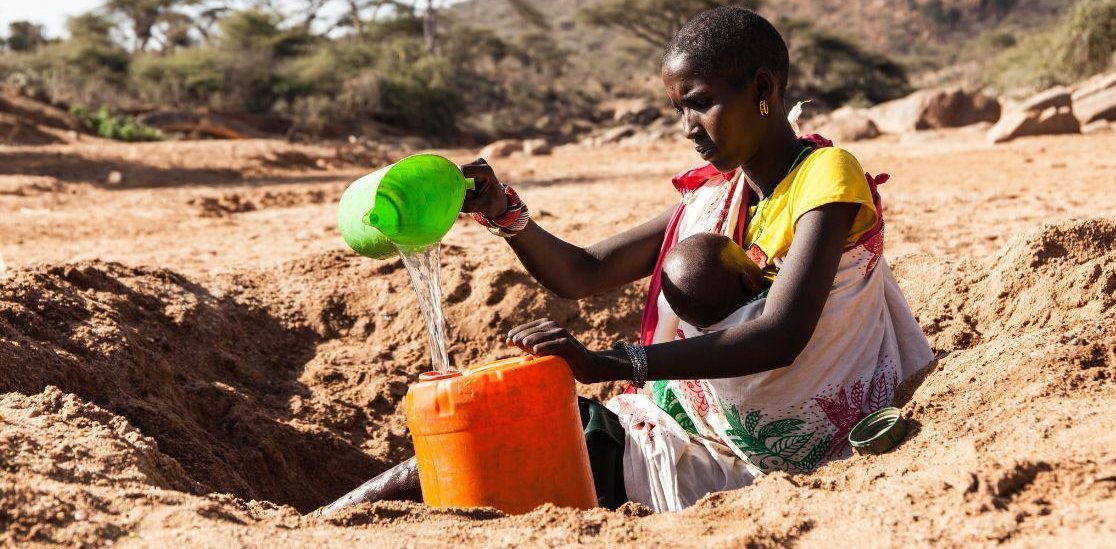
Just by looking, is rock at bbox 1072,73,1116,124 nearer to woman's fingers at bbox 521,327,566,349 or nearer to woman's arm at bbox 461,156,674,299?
woman's arm at bbox 461,156,674,299

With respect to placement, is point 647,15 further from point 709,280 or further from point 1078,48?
point 709,280

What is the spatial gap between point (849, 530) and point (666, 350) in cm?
50

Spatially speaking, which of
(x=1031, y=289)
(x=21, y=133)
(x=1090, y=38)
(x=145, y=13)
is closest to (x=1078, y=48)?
(x=1090, y=38)

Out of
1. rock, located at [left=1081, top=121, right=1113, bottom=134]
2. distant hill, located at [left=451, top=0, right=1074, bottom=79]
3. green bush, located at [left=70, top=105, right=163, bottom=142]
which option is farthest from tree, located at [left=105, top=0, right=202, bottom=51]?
rock, located at [left=1081, top=121, right=1113, bottom=134]

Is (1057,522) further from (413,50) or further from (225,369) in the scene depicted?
(413,50)

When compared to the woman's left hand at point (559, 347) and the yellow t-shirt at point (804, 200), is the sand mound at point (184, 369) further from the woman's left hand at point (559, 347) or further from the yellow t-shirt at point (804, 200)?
the yellow t-shirt at point (804, 200)

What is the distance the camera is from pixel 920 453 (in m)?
1.90

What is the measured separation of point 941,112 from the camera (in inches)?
535

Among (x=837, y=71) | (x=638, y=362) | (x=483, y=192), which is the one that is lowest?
(x=638, y=362)

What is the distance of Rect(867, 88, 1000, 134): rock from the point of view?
13.5 metres

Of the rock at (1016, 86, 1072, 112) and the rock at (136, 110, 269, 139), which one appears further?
the rock at (136, 110, 269, 139)

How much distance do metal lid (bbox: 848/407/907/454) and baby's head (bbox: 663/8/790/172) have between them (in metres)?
0.59

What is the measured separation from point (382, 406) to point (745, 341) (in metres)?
1.91

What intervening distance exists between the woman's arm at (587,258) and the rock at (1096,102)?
1030 cm
